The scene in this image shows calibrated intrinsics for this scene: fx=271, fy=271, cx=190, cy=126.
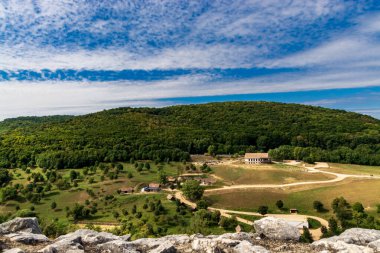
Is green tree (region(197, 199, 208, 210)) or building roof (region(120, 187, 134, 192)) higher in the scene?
green tree (region(197, 199, 208, 210))

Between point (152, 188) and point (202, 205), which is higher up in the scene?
point (202, 205)

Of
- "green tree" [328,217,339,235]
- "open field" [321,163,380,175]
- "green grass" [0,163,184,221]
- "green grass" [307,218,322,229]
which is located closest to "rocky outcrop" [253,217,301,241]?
"green tree" [328,217,339,235]

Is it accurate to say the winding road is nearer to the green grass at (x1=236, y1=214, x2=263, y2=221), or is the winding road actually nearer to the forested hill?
the green grass at (x1=236, y1=214, x2=263, y2=221)

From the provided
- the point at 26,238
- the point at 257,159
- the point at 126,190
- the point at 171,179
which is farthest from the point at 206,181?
the point at 26,238

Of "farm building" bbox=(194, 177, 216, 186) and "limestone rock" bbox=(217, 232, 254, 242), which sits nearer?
"limestone rock" bbox=(217, 232, 254, 242)

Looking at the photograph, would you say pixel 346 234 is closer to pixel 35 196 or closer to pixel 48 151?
pixel 35 196

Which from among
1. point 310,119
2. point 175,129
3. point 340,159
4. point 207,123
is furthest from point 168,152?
point 310,119

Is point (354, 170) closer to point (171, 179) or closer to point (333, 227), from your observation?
point (333, 227)
